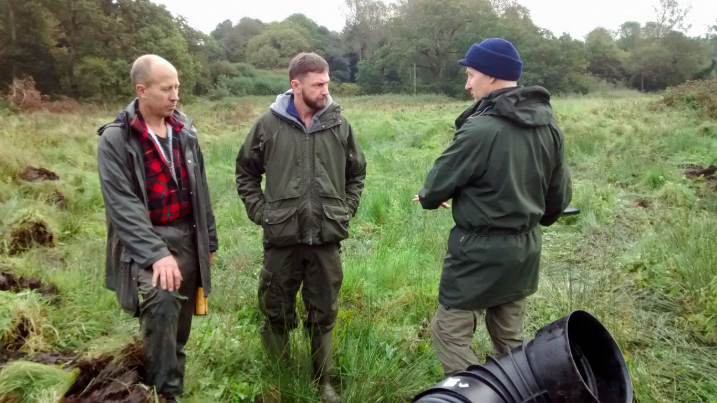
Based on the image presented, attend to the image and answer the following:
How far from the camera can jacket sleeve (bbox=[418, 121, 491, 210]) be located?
2473mm

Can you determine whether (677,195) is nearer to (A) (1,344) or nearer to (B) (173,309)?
(B) (173,309)

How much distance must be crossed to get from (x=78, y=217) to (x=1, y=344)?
3.76 m

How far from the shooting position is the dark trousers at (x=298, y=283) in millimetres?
3111

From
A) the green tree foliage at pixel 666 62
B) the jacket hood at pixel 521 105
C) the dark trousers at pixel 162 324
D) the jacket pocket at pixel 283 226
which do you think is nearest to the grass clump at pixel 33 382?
the dark trousers at pixel 162 324

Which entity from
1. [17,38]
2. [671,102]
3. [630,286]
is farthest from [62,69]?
[630,286]

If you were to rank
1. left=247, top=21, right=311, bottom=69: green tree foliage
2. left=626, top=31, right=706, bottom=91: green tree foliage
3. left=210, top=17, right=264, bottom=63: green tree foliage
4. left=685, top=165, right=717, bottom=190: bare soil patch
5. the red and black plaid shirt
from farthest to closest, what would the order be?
left=210, top=17, right=264, bottom=63: green tree foliage → left=247, top=21, right=311, bottom=69: green tree foliage → left=626, top=31, right=706, bottom=91: green tree foliage → left=685, top=165, right=717, bottom=190: bare soil patch → the red and black plaid shirt

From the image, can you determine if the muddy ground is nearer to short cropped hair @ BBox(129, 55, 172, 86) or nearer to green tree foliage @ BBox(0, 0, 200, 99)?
short cropped hair @ BBox(129, 55, 172, 86)

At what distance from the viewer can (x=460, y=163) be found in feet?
8.25

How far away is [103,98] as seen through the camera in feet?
89.0

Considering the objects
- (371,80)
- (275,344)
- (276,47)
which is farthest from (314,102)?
(276,47)

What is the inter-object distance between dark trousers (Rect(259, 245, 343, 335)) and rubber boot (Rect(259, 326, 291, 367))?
0.03 meters

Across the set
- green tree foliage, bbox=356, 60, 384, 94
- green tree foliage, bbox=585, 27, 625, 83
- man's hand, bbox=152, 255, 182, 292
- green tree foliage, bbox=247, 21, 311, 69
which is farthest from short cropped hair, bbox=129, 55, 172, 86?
green tree foliage, bbox=247, 21, 311, 69

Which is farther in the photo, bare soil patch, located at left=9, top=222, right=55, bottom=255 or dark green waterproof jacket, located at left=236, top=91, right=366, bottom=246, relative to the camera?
bare soil patch, located at left=9, top=222, right=55, bottom=255

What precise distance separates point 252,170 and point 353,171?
0.65 metres
